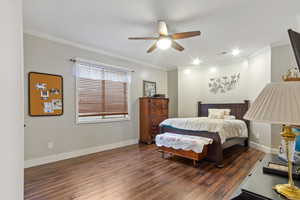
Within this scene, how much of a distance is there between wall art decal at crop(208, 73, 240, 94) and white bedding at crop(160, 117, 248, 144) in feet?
4.88

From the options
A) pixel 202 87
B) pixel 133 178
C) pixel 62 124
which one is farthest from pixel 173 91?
pixel 133 178

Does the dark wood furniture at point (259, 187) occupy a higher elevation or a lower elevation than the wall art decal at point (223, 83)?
lower

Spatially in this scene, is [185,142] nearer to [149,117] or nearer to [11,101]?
[149,117]

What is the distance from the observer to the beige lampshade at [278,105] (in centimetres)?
75

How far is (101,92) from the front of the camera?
4258mm

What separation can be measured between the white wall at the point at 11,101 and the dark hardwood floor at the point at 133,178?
6.19 feet

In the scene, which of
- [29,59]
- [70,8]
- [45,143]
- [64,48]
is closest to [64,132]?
[45,143]

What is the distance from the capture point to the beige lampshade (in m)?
0.75

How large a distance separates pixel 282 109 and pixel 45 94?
3717mm

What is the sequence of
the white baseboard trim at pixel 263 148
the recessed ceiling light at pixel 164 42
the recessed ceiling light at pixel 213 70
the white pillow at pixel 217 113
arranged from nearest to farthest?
1. the recessed ceiling light at pixel 164 42
2. the white baseboard trim at pixel 263 148
3. the white pillow at pixel 217 113
4. the recessed ceiling light at pixel 213 70

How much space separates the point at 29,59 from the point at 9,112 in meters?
3.32

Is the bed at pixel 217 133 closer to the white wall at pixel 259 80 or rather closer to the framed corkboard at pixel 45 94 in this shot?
the white wall at pixel 259 80

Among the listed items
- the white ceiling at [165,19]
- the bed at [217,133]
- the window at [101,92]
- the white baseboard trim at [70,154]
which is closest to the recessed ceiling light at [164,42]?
the white ceiling at [165,19]

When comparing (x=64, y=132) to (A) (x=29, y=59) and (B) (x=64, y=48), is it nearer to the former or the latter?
(A) (x=29, y=59)
